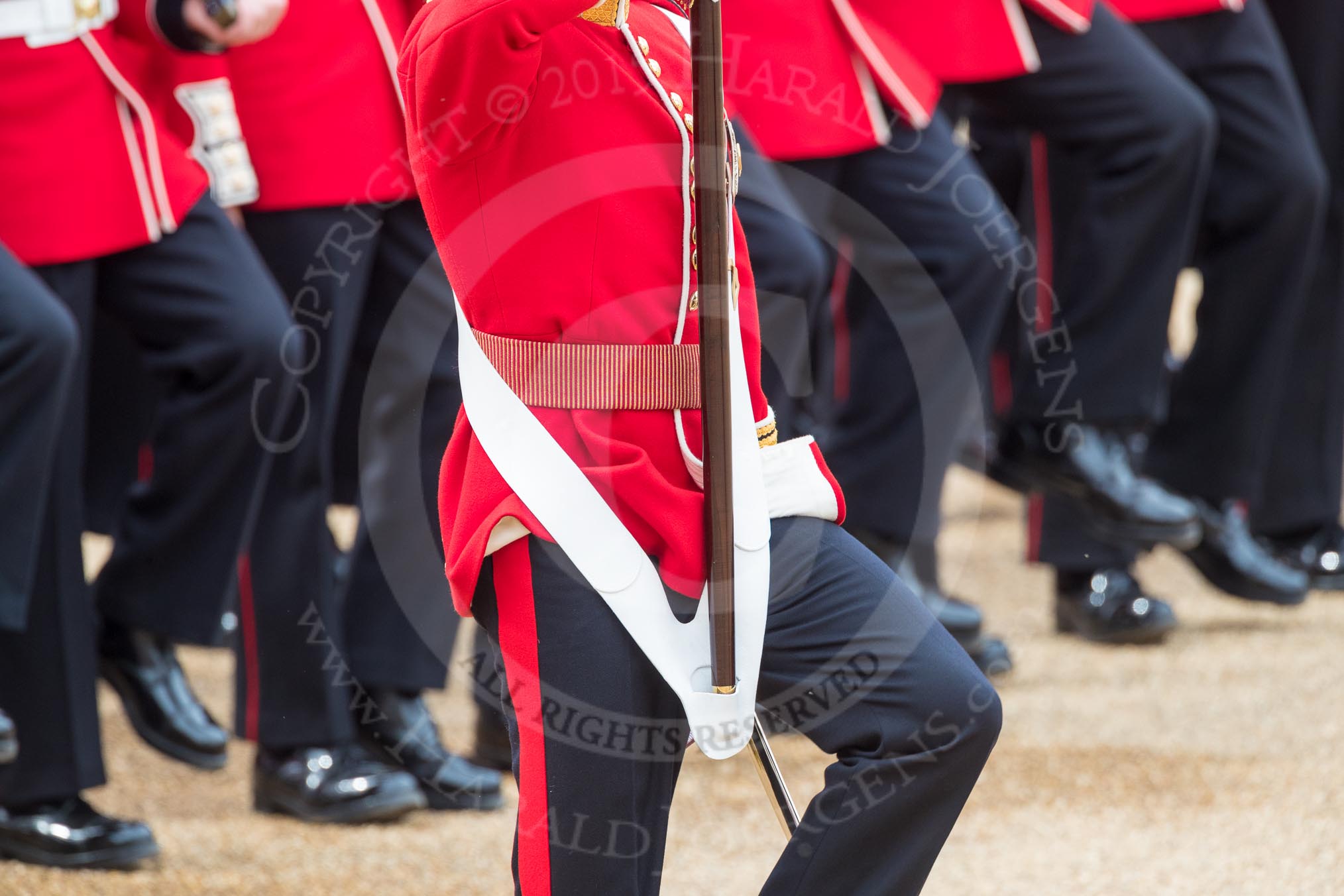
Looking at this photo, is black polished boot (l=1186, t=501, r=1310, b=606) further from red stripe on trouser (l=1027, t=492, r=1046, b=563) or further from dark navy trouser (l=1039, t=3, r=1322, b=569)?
red stripe on trouser (l=1027, t=492, r=1046, b=563)

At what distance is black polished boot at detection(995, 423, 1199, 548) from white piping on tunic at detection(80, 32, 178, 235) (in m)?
1.59

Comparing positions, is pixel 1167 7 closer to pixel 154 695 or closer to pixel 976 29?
pixel 976 29

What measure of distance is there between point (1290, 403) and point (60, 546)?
2.38m

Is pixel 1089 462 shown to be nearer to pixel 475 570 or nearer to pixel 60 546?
pixel 60 546

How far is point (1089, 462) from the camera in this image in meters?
3.30

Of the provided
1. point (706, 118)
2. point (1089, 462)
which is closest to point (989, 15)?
point (1089, 462)

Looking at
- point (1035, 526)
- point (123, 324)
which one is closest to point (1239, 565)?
point (1035, 526)

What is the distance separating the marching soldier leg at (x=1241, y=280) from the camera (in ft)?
11.2

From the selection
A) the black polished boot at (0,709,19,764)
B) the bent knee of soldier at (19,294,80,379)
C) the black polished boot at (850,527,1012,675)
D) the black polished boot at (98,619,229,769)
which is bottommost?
the black polished boot at (850,527,1012,675)

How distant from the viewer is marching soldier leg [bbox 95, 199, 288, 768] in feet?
8.03

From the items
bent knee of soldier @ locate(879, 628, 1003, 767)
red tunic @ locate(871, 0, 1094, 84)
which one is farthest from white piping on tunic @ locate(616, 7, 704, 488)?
red tunic @ locate(871, 0, 1094, 84)

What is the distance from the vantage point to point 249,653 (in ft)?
8.66

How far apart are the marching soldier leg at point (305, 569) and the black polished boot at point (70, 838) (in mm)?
268

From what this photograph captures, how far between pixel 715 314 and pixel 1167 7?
2.12m
